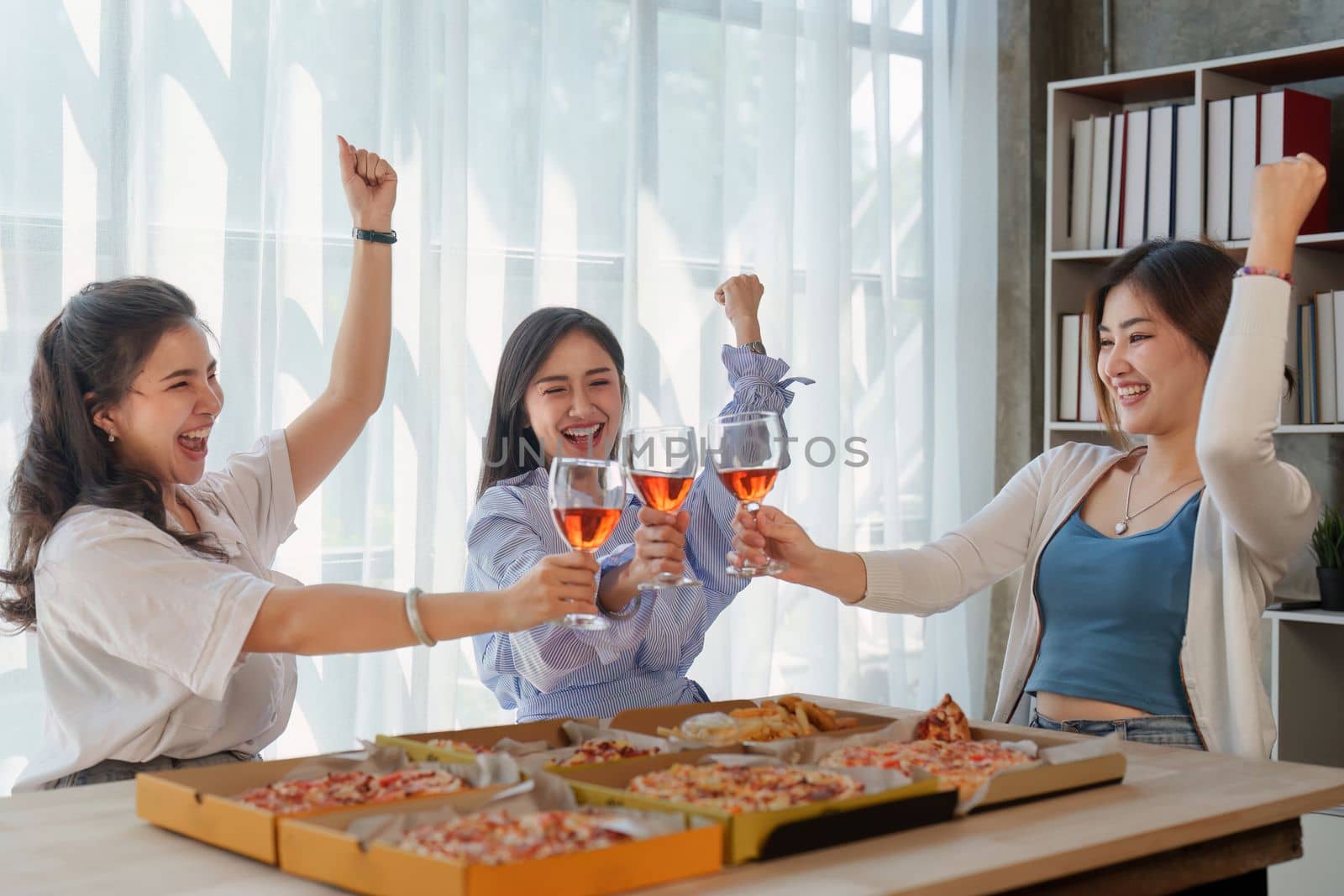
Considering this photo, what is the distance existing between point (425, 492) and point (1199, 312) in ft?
5.57

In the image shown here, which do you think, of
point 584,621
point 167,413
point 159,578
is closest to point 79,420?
point 167,413

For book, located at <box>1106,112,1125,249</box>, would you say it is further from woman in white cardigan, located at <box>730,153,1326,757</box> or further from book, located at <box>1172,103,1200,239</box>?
woman in white cardigan, located at <box>730,153,1326,757</box>

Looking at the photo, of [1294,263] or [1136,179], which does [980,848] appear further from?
[1136,179]

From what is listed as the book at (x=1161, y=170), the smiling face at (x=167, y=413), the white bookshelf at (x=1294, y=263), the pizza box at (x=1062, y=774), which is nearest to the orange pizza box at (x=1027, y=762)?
the pizza box at (x=1062, y=774)

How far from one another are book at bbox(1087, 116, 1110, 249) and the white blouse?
8.80 feet

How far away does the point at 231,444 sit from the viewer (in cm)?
274

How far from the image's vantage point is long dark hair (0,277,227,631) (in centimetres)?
179

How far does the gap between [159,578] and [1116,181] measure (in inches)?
119

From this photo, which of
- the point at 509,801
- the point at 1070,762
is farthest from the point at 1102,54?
the point at 509,801

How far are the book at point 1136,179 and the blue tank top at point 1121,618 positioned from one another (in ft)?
5.92

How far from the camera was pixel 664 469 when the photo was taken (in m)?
1.54

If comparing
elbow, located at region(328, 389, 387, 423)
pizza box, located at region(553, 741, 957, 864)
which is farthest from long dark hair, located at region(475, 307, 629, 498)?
pizza box, located at region(553, 741, 957, 864)

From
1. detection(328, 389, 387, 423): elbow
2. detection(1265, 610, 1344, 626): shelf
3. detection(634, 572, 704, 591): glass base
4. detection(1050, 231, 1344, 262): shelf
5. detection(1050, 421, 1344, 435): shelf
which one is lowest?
detection(1265, 610, 1344, 626): shelf

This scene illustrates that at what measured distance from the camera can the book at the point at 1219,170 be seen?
138 inches
